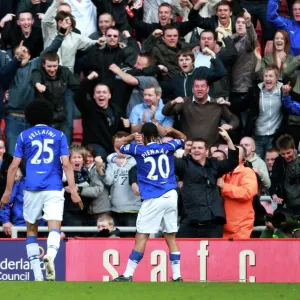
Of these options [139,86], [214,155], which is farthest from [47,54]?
[214,155]

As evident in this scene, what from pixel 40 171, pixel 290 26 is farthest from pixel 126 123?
pixel 40 171

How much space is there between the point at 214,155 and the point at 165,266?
1903mm

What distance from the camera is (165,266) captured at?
49.4ft

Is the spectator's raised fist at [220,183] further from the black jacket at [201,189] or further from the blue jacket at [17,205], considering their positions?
the blue jacket at [17,205]

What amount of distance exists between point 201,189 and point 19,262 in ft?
8.50

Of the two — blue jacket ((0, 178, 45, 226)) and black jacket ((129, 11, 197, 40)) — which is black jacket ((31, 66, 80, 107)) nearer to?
blue jacket ((0, 178, 45, 226))

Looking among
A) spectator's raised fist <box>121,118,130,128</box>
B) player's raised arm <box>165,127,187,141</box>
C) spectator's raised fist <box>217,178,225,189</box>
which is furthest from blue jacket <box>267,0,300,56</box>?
player's raised arm <box>165,127,187,141</box>

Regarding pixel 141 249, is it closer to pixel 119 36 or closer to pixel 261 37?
pixel 119 36

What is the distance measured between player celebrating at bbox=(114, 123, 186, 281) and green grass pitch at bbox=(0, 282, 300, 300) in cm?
86

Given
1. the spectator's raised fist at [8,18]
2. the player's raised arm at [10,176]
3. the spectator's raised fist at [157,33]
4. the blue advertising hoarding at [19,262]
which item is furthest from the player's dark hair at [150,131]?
the spectator's raised fist at [8,18]

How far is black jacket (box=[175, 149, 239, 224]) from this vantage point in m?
15.1

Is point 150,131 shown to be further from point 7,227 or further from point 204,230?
point 7,227

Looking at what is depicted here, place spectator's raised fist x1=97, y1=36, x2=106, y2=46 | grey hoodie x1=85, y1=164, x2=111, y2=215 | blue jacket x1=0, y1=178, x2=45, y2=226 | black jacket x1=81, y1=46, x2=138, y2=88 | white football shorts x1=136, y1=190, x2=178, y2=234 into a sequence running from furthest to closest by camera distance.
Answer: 1. spectator's raised fist x1=97, y1=36, x2=106, y2=46
2. black jacket x1=81, y1=46, x2=138, y2=88
3. grey hoodie x1=85, y1=164, x2=111, y2=215
4. blue jacket x1=0, y1=178, x2=45, y2=226
5. white football shorts x1=136, y1=190, x2=178, y2=234

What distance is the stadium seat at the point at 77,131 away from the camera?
1865 centimetres
